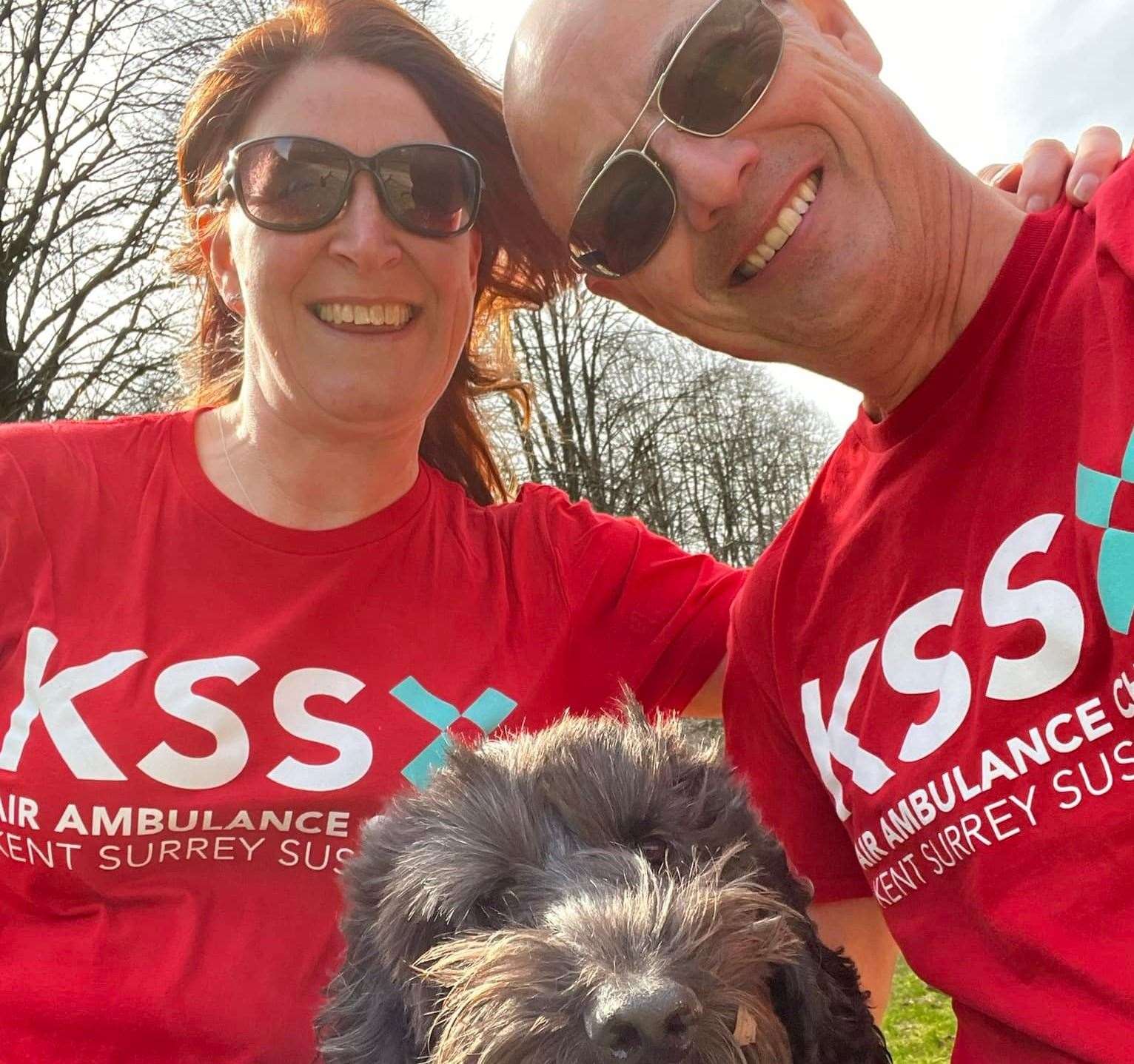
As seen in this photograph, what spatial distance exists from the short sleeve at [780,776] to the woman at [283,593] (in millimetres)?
363

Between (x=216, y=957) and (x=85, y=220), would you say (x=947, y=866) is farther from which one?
(x=85, y=220)

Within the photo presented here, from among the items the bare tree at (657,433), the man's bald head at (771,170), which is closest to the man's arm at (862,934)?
the man's bald head at (771,170)

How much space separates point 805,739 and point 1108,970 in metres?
0.88

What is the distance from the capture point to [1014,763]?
2043 mm

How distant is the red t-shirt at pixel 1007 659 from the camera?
1.94 meters

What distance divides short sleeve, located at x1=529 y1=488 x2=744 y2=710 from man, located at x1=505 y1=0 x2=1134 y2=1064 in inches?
14.6

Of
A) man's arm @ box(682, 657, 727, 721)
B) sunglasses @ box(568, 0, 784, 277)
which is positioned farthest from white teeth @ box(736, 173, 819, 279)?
man's arm @ box(682, 657, 727, 721)

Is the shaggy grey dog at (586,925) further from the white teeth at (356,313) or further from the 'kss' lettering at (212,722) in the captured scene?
the white teeth at (356,313)

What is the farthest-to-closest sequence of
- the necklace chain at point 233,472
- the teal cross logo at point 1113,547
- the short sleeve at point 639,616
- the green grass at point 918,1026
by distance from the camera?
the green grass at point 918,1026 → the short sleeve at point 639,616 → the necklace chain at point 233,472 → the teal cross logo at point 1113,547

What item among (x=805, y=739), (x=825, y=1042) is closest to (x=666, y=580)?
(x=805, y=739)

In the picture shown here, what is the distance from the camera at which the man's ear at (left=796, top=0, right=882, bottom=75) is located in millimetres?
2639

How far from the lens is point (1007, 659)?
2.09 metres

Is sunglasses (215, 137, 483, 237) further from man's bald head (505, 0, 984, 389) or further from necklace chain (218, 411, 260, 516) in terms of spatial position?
necklace chain (218, 411, 260, 516)

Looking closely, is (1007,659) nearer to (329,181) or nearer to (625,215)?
(625,215)
